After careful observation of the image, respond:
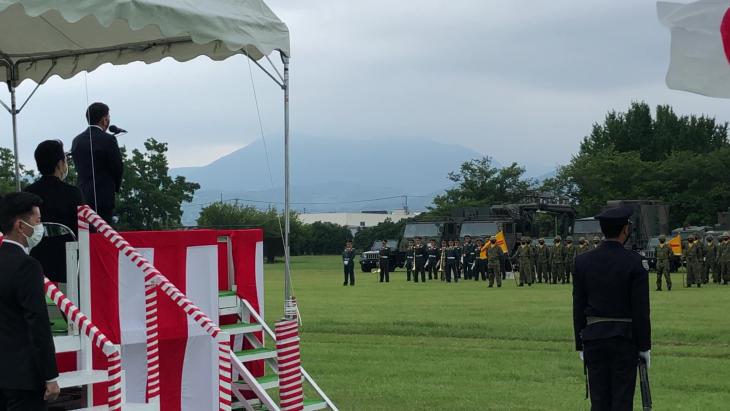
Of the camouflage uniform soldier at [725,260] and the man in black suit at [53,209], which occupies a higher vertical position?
the man in black suit at [53,209]

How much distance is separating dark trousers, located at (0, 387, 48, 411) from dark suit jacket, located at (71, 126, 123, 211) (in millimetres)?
3142

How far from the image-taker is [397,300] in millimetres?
25734

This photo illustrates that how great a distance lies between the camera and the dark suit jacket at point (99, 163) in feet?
28.3

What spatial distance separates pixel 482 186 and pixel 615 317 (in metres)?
81.0

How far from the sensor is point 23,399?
5602mm

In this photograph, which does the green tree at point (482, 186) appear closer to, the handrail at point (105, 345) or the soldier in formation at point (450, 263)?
the soldier in formation at point (450, 263)

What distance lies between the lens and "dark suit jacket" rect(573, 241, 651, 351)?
690cm

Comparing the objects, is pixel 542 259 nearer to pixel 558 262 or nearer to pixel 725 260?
pixel 558 262

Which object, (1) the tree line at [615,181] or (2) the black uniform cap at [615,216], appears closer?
(2) the black uniform cap at [615,216]

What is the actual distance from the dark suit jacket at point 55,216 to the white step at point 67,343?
2.70 feet

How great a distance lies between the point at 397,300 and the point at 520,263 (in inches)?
421

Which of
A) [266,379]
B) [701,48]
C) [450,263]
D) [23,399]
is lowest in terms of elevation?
[266,379]

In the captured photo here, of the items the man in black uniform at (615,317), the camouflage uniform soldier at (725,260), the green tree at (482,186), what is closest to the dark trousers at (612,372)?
the man in black uniform at (615,317)

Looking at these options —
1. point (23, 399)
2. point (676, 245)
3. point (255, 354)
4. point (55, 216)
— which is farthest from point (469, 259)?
point (23, 399)
